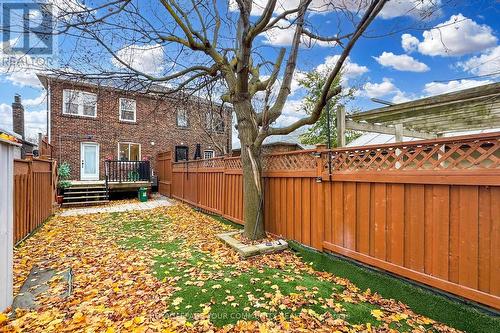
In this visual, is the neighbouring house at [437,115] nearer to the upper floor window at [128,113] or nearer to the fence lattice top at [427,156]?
the fence lattice top at [427,156]

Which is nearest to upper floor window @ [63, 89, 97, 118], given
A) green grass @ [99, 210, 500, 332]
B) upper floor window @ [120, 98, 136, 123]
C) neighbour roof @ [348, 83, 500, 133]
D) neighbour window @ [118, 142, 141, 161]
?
Result: upper floor window @ [120, 98, 136, 123]

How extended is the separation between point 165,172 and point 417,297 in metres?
12.0

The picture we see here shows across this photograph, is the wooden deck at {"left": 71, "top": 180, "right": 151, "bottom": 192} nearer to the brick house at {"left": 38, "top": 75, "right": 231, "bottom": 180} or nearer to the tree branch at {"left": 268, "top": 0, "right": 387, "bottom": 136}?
the brick house at {"left": 38, "top": 75, "right": 231, "bottom": 180}

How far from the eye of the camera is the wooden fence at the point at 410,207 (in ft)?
7.18

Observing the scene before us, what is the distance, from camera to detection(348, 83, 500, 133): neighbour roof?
3986 mm

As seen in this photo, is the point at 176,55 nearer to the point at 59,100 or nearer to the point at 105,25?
the point at 105,25

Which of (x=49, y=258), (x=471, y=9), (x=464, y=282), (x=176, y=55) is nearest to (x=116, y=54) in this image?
(x=176, y=55)

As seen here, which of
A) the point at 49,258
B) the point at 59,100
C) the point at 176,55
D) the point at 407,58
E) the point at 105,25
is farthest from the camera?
the point at 59,100

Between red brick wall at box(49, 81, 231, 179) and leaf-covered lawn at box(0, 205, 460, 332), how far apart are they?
7117 millimetres

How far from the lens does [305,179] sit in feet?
13.5

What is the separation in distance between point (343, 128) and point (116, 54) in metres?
5.12

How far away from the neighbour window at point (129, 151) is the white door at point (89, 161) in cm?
113

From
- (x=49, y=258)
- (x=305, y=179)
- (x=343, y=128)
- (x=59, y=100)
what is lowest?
(x=49, y=258)

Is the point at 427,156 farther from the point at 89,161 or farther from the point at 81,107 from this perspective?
the point at 81,107
